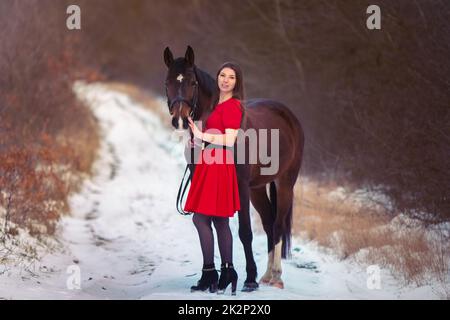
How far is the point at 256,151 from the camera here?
6211 millimetres

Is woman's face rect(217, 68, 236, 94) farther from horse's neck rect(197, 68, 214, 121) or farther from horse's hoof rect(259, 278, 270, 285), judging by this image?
horse's hoof rect(259, 278, 270, 285)

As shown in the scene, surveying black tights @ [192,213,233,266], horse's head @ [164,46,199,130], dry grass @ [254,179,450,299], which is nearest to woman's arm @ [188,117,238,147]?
horse's head @ [164,46,199,130]

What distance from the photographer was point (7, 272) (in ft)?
21.3

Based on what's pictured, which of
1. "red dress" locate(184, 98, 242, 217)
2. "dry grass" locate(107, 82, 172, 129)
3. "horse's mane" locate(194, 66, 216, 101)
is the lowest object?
"red dress" locate(184, 98, 242, 217)

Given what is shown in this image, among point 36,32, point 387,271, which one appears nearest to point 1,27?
point 36,32

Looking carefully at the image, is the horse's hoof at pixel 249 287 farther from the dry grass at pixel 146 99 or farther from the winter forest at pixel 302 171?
the dry grass at pixel 146 99

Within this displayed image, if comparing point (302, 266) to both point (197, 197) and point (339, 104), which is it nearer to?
point (197, 197)

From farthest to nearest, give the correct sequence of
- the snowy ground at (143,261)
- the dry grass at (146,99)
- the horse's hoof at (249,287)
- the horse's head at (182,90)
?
1. the dry grass at (146,99)
2. the snowy ground at (143,261)
3. the horse's hoof at (249,287)
4. the horse's head at (182,90)

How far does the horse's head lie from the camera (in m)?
5.54

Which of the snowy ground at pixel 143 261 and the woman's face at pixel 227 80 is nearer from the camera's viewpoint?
the woman's face at pixel 227 80

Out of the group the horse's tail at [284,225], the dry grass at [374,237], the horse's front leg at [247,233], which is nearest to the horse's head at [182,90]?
the horse's front leg at [247,233]

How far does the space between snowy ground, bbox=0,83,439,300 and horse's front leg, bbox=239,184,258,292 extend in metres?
0.13

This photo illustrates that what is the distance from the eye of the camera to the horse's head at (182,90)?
5535 millimetres

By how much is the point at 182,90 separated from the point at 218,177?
0.75 metres
